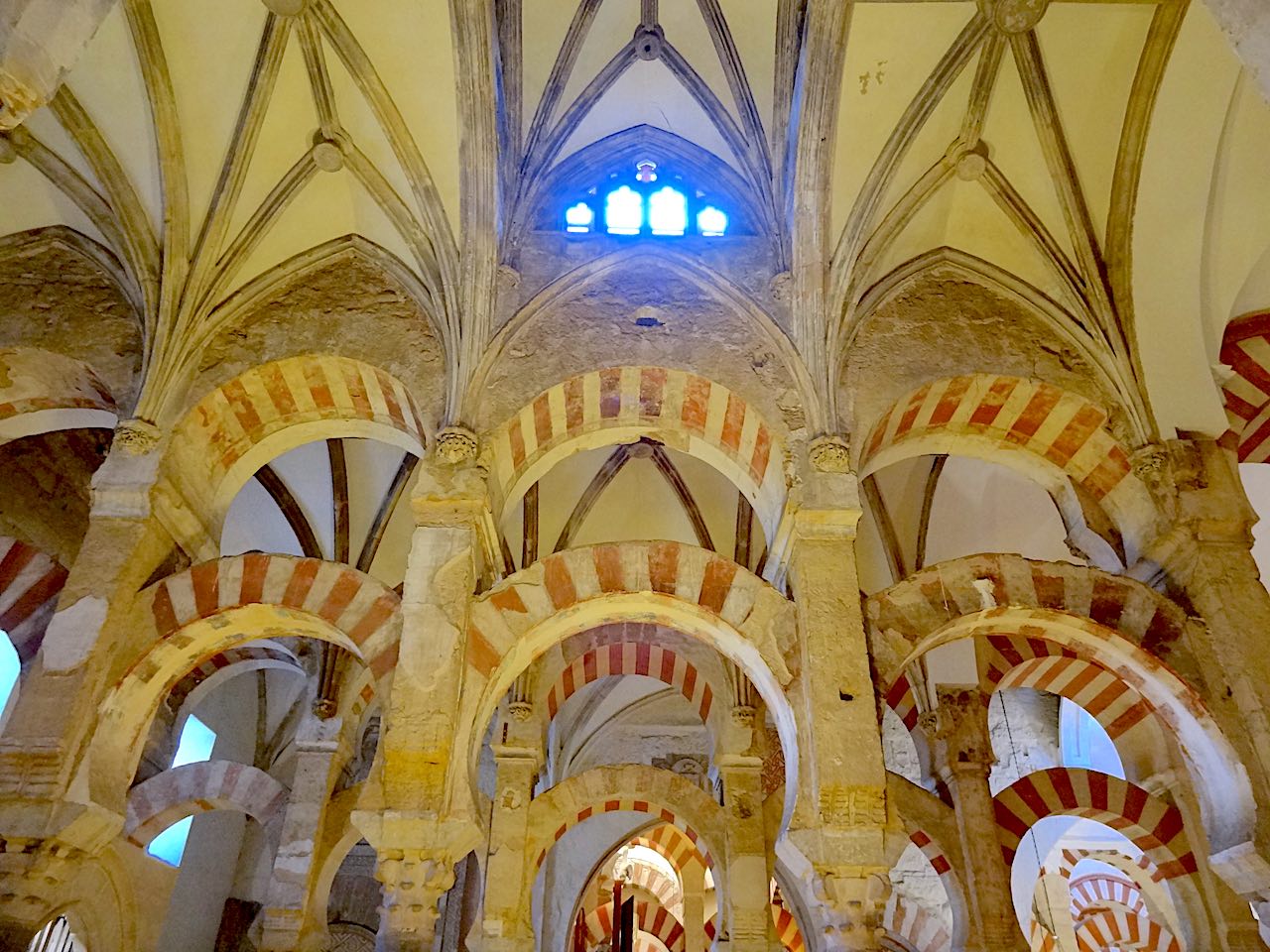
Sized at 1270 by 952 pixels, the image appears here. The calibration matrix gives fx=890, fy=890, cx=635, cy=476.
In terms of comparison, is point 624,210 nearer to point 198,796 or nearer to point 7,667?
point 198,796

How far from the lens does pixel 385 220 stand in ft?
21.4

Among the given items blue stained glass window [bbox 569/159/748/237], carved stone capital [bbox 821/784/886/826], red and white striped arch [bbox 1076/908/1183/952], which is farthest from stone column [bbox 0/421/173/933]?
red and white striped arch [bbox 1076/908/1183/952]

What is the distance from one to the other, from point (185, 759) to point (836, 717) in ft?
26.0

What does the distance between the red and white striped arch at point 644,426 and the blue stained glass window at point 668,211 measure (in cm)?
148

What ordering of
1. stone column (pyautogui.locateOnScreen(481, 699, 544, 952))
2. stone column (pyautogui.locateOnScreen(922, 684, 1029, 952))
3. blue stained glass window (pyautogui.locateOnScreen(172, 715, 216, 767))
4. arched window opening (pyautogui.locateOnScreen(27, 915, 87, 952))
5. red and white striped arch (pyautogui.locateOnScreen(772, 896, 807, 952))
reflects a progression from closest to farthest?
stone column (pyautogui.locateOnScreen(481, 699, 544, 952)), stone column (pyautogui.locateOnScreen(922, 684, 1029, 952)), arched window opening (pyautogui.locateOnScreen(27, 915, 87, 952)), blue stained glass window (pyautogui.locateOnScreen(172, 715, 216, 767)), red and white striped arch (pyautogui.locateOnScreen(772, 896, 807, 952))

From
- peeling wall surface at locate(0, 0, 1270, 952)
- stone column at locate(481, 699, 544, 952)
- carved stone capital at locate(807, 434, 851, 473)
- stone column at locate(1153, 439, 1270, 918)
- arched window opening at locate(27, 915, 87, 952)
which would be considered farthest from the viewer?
arched window opening at locate(27, 915, 87, 952)

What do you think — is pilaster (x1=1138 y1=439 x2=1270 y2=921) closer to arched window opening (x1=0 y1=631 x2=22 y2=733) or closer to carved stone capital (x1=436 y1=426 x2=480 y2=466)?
carved stone capital (x1=436 y1=426 x2=480 y2=466)

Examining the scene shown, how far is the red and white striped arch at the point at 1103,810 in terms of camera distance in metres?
6.16

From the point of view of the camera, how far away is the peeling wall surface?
5.05m

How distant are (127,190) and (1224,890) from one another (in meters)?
8.66

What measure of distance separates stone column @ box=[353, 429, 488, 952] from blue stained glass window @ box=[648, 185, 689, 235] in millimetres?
2526

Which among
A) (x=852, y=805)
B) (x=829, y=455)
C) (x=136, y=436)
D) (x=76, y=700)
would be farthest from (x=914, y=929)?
(x=136, y=436)

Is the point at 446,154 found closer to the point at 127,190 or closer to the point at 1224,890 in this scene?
the point at 127,190

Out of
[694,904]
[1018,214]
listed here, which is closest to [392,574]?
[694,904]
